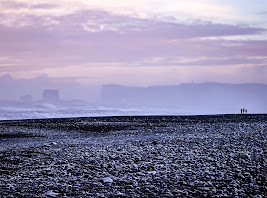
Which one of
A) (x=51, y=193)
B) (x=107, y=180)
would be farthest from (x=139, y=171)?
(x=51, y=193)

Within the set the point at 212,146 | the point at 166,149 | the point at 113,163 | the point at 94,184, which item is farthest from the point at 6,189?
the point at 212,146

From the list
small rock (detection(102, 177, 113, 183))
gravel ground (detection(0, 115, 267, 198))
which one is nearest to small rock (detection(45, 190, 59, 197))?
gravel ground (detection(0, 115, 267, 198))

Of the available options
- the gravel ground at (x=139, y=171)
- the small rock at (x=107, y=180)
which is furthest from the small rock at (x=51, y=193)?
the small rock at (x=107, y=180)

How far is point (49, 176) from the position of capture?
11.2m

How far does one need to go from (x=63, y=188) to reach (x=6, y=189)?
1468 mm

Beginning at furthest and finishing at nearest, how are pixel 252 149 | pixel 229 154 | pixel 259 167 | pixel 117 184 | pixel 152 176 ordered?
pixel 252 149
pixel 229 154
pixel 259 167
pixel 152 176
pixel 117 184

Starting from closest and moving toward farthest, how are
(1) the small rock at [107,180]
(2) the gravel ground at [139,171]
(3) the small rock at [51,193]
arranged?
(3) the small rock at [51,193] < (2) the gravel ground at [139,171] < (1) the small rock at [107,180]

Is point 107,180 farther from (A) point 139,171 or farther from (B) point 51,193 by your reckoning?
(B) point 51,193

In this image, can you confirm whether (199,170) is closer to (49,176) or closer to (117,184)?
(117,184)

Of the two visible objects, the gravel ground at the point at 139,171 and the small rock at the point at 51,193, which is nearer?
the small rock at the point at 51,193

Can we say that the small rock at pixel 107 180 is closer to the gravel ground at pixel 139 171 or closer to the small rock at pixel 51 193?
the gravel ground at pixel 139 171

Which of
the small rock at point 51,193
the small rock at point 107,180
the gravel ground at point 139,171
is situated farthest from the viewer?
the small rock at point 107,180

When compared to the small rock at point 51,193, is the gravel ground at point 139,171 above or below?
above

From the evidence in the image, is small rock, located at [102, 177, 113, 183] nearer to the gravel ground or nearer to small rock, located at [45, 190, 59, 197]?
the gravel ground
